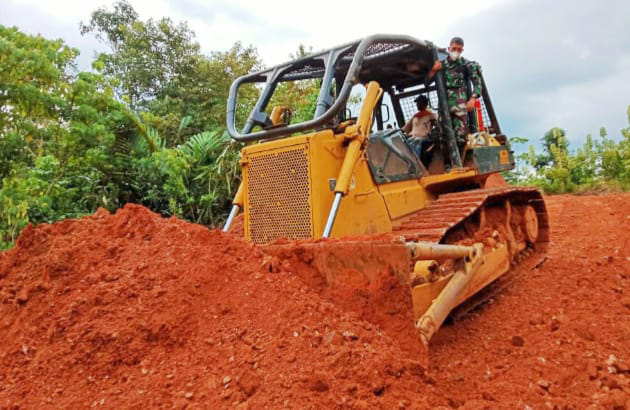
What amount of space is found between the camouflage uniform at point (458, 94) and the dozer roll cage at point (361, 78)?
8 cm

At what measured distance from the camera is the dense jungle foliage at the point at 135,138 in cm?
680

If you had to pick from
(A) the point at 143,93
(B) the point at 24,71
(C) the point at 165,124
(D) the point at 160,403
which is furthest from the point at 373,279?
(A) the point at 143,93

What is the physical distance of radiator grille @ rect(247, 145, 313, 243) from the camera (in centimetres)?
389

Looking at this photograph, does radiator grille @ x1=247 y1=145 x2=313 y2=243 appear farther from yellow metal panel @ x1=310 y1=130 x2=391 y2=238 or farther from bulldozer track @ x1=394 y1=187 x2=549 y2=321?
bulldozer track @ x1=394 y1=187 x2=549 y2=321

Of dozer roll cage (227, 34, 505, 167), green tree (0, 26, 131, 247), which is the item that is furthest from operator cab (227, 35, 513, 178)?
green tree (0, 26, 131, 247)

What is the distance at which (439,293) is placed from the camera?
10.7 feet

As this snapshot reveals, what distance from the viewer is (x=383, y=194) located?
14.1 ft

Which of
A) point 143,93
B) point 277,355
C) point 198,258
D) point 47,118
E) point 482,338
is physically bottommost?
point 482,338

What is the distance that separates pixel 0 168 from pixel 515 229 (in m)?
6.38

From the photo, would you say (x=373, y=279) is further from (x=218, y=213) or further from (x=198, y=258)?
(x=218, y=213)

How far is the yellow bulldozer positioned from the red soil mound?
0.33 m

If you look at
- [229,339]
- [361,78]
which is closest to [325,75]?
[361,78]

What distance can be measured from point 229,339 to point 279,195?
1656 mm

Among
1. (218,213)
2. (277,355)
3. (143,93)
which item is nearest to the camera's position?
(277,355)
